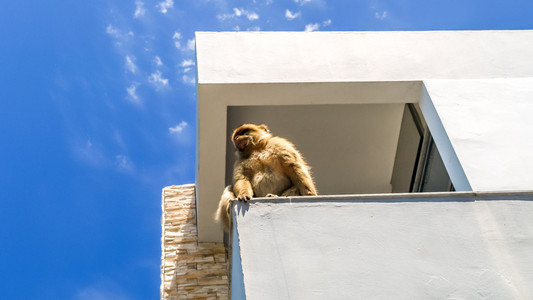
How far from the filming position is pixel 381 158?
11273 mm

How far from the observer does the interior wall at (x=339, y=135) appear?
10727mm

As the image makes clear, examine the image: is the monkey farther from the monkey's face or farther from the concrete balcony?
the concrete balcony

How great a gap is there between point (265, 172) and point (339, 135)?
315cm

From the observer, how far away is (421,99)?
9.74 metres

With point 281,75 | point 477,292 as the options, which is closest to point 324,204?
point 477,292

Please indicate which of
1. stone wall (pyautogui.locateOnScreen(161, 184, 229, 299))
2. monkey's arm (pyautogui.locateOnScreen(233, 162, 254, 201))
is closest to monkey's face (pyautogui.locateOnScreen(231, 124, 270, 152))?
monkey's arm (pyautogui.locateOnScreen(233, 162, 254, 201))

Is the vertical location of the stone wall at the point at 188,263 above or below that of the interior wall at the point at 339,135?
below

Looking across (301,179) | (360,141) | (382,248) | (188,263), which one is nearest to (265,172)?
(301,179)

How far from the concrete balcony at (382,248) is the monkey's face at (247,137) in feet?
5.98

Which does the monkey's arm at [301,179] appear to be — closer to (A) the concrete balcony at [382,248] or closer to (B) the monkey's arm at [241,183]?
(B) the monkey's arm at [241,183]

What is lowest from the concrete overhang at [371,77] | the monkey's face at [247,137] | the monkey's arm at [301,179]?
the monkey's arm at [301,179]

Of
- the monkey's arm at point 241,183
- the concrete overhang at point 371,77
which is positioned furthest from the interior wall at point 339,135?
the monkey's arm at point 241,183

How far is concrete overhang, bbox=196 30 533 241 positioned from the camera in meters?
9.11

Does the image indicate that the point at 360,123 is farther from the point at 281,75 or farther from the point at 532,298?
the point at 532,298
